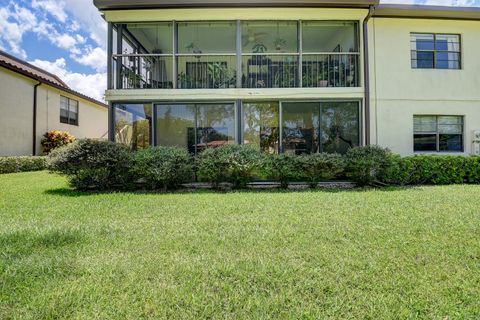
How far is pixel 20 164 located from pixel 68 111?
24.0ft

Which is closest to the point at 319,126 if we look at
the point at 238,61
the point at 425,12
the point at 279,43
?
the point at 238,61

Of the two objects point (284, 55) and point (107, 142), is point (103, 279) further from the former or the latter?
point (284, 55)

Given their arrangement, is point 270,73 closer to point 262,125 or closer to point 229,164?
point 262,125

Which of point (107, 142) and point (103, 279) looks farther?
point (107, 142)

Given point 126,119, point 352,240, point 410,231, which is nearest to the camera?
point 352,240

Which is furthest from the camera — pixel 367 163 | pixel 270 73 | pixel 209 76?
pixel 270 73

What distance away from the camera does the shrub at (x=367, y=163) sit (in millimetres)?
9172

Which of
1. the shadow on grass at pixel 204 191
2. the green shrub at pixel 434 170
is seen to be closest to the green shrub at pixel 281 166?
the shadow on grass at pixel 204 191

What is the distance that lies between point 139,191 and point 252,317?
7.25 m

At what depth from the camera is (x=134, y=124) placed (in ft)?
34.9

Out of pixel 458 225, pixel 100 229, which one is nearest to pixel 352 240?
pixel 458 225

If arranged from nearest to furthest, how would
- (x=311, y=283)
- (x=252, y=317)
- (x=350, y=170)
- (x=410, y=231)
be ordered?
(x=252, y=317), (x=311, y=283), (x=410, y=231), (x=350, y=170)

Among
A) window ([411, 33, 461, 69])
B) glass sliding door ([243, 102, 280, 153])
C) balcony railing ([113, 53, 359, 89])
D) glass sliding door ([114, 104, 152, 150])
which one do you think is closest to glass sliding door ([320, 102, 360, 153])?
balcony railing ([113, 53, 359, 89])

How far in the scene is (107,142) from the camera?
352 inches
